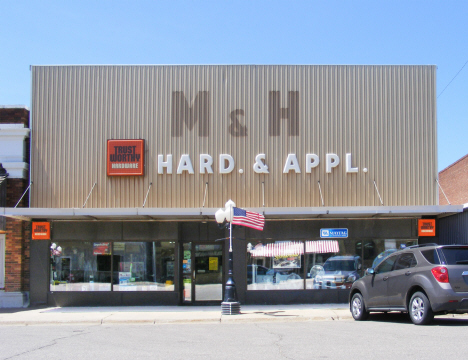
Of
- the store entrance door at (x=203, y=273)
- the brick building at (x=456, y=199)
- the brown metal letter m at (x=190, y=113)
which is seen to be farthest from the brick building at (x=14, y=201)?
the brick building at (x=456, y=199)

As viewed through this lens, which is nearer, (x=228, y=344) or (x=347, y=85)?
(x=228, y=344)

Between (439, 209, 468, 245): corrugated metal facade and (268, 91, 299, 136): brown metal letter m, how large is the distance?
5.79 metres

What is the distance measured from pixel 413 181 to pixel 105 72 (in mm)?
10986

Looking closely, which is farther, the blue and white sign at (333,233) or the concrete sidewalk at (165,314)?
the blue and white sign at (333,233)

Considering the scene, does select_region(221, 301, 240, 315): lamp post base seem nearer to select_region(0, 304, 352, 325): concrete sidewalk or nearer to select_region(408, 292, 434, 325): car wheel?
select_region(0, 304, 352, 325): concrete sidewalk

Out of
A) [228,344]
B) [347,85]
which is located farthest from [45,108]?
[228,344]

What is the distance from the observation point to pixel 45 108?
1903 centimetres

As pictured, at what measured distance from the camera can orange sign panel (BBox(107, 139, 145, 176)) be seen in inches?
731

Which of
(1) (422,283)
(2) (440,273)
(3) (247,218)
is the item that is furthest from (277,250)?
(2) (440,273)

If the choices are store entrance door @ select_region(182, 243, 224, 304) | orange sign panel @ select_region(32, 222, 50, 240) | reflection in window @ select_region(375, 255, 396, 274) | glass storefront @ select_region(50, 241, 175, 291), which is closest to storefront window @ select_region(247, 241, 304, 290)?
store entrance door @ select_region(182, 243, 224, 304)

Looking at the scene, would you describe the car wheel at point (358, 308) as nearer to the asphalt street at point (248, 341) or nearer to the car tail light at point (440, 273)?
the asphalt street at point (248, 341)

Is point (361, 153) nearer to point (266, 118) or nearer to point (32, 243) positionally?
point (266, 118)

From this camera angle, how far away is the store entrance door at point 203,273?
62.1 ft

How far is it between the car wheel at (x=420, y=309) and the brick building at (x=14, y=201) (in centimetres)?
1241
